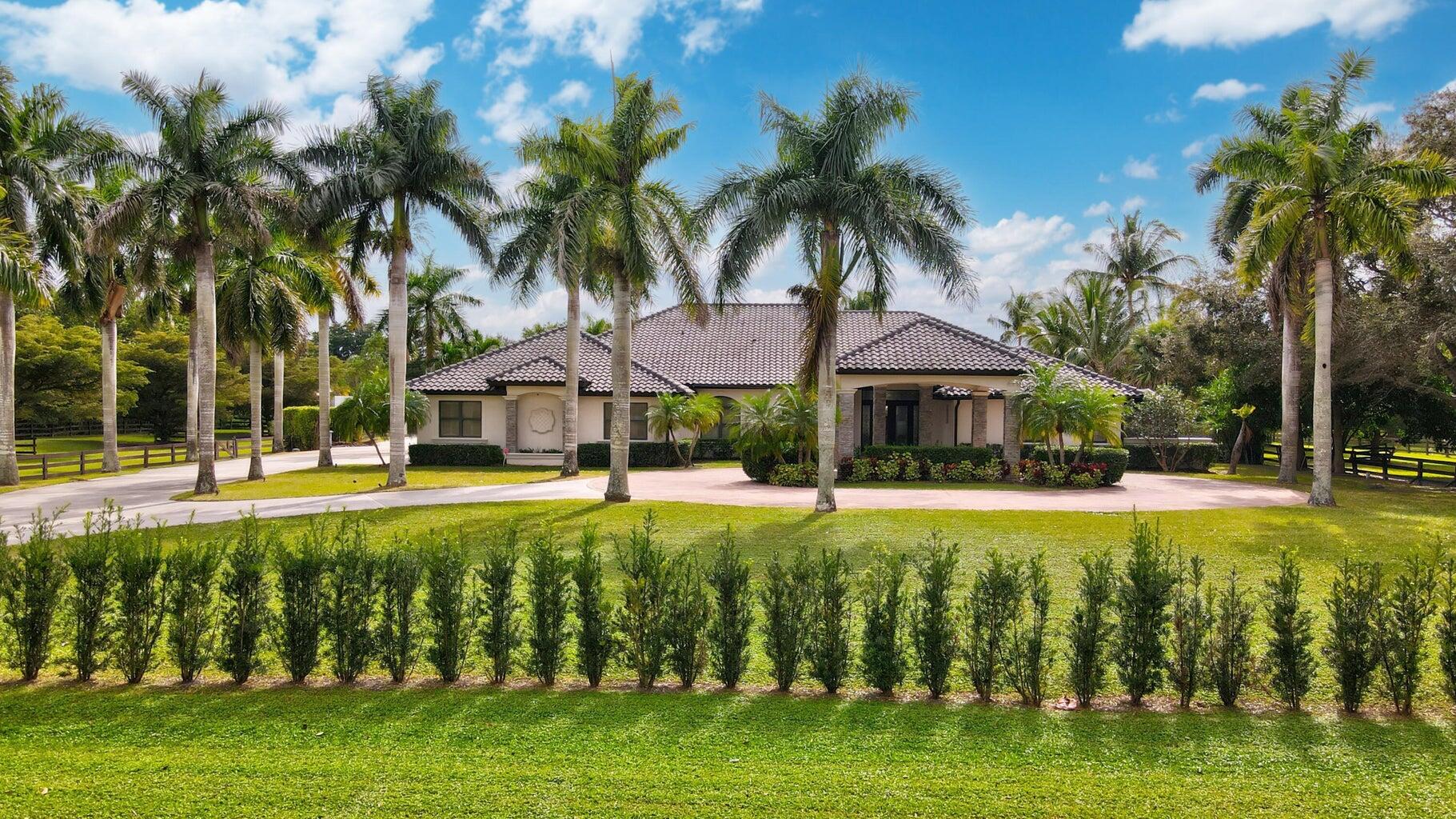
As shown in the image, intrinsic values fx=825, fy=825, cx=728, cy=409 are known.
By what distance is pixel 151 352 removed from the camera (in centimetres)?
4125

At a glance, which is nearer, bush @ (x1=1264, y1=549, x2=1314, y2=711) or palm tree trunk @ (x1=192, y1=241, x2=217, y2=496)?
bush @ (x1=1264, y1=549, x2=1314, y2=711)

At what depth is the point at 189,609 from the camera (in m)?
6.20

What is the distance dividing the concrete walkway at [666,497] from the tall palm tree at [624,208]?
313 centimetres

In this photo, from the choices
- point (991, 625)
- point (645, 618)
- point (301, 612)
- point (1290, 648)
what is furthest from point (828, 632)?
point (301, 612)

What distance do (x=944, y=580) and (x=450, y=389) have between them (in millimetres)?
27804

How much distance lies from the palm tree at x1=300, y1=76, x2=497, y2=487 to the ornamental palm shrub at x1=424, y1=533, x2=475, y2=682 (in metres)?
16.3

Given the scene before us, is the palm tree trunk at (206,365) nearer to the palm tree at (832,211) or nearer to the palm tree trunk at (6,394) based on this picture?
the palm tree trunk at (6,394)

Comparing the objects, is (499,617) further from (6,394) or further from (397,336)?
(6,394)

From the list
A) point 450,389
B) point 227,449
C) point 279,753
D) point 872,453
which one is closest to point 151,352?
point 227,449

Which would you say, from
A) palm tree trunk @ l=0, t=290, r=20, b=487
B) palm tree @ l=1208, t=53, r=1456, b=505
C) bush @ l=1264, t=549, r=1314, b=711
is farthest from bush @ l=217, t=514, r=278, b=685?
palm tree trunk @ l=0, t=290, r=20, b=487

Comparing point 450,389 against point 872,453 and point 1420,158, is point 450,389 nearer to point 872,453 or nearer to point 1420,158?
point 872,453

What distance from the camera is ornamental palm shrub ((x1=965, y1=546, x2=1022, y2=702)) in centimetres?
591

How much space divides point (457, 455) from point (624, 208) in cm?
1589

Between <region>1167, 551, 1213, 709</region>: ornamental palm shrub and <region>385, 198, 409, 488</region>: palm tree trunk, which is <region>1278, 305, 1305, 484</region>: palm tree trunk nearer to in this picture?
<region>1167, 551, 1213, 709</region>: ornamental palm shrub
